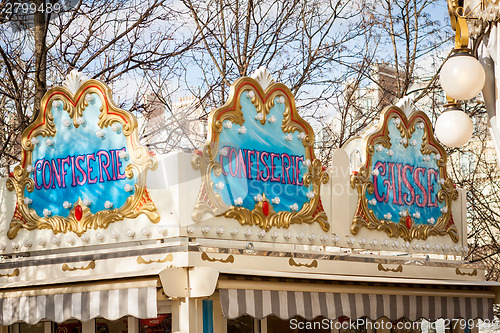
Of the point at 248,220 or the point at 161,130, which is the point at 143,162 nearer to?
the point at 248,220

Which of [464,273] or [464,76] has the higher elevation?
[464,76]

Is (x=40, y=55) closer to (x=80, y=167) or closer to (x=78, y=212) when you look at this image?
(x=80, y=167)

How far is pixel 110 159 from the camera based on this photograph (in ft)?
21.6

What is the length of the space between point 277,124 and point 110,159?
158cm

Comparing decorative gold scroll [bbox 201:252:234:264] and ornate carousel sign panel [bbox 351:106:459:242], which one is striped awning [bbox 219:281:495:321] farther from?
ornate carousel sign panel [bbox 351:106:459:242]

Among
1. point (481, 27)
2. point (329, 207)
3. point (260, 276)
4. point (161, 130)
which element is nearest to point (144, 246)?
point (260, 276)

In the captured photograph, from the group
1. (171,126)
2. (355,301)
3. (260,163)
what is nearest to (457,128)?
(260,163)

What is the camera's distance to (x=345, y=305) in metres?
6.78

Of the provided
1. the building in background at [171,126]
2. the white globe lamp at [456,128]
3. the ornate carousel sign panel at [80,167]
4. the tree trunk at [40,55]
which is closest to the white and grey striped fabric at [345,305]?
the ornate carousel sign panel at [80,167]

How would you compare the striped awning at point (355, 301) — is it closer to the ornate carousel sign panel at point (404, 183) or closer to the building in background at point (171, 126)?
the ornate carousel sign panel at point (404, 183)

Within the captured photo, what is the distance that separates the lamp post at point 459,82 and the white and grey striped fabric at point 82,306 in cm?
304

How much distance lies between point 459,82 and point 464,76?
0.12ft

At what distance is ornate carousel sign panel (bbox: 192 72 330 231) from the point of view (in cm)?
639

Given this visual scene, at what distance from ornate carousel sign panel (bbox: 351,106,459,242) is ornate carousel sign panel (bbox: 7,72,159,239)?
234 centimetres
